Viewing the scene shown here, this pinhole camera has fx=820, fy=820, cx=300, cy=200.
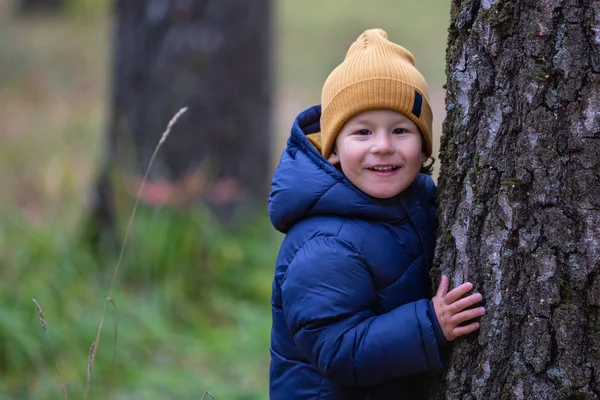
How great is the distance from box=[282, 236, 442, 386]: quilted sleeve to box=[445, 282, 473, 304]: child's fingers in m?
0.06

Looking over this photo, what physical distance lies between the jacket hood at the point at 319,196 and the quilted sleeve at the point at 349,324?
A: 0.12m

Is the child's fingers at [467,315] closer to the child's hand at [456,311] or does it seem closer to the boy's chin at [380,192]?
the child's hand at [456,311]

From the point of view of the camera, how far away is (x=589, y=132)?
195cm

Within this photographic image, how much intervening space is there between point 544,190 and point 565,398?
511mm

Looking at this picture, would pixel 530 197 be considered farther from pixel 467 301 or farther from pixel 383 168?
pixel 383 168

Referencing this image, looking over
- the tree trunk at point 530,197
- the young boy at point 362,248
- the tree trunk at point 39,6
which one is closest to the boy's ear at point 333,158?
the young boy at point 362,248

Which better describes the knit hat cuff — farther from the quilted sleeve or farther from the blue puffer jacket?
the quilted sleeve

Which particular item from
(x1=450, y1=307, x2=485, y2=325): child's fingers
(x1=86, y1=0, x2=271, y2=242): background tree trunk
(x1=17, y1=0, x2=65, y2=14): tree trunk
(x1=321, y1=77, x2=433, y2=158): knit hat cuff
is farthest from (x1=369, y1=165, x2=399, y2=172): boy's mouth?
(x1=17, y1=0, x2=65, y2=14): tree trunk

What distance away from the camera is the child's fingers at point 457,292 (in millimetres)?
2111

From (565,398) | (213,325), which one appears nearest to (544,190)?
(565,398)

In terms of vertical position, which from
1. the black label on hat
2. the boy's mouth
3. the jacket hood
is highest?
the black label on hat

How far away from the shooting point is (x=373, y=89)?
222 cm

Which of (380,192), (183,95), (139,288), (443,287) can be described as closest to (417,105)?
(380,192)

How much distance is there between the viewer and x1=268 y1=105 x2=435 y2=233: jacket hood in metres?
2.23
